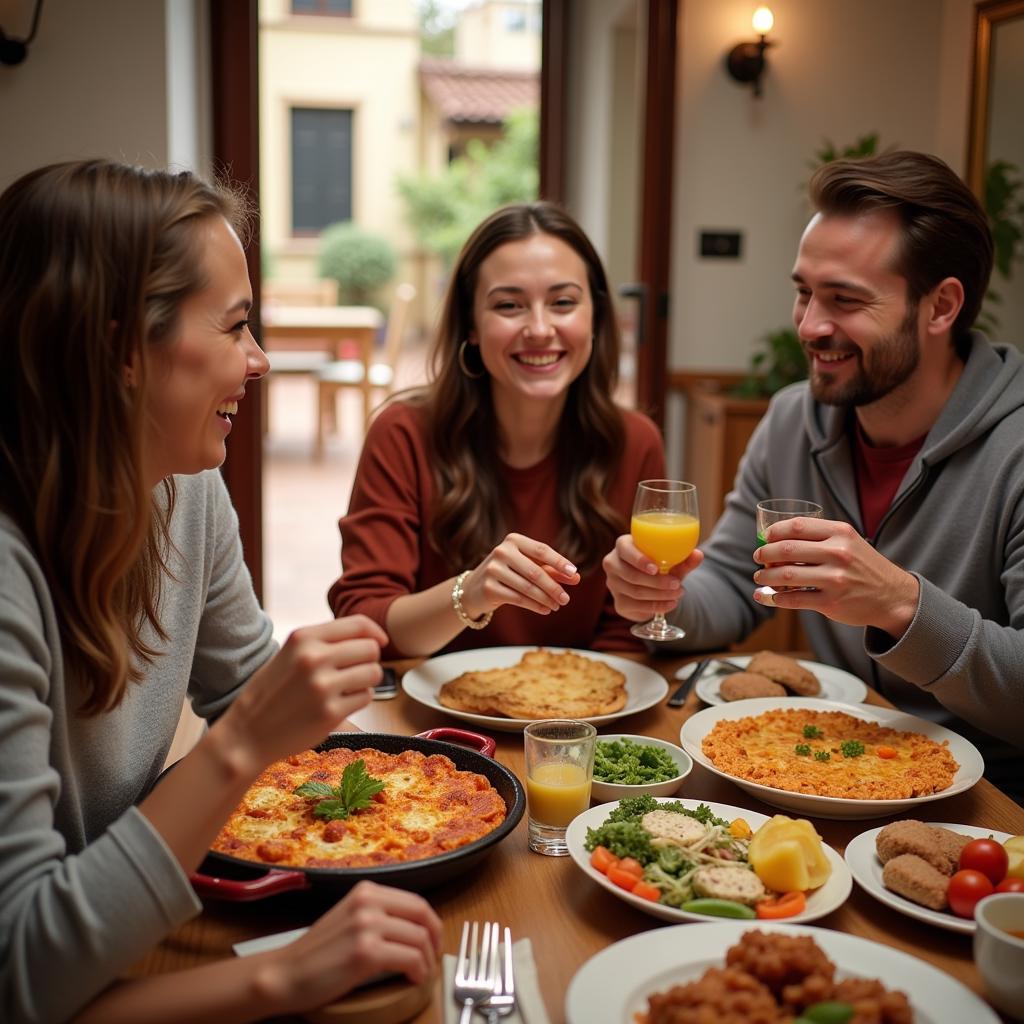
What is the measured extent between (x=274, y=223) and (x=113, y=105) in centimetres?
1324

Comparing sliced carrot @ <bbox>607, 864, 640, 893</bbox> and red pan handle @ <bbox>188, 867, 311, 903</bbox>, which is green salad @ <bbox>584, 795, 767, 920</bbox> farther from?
red pan handle @ <bbox>188, 867, 311, 903</bbox>

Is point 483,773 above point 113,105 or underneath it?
underneath

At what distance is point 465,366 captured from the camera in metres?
2.31

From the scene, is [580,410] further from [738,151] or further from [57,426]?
[738,151]

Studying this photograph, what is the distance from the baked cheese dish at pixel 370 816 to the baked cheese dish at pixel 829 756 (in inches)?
13.4

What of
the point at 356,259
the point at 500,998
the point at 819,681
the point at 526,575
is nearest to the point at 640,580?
the point at 526,575

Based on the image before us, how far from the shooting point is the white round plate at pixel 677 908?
1.06 m

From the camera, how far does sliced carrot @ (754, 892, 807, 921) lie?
106 centimetres

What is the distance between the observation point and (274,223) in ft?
52.7

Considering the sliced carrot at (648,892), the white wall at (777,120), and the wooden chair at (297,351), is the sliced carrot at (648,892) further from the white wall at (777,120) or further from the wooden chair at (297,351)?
the wooden chair at (297,351)

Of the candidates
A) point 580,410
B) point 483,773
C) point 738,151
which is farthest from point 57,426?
point 738,151

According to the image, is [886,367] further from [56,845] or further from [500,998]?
[56,845]

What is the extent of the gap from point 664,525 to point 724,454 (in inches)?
101

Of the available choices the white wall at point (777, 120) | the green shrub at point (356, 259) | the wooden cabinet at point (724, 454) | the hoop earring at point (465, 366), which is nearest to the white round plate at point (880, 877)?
the hoop earring at point (465, 366)
